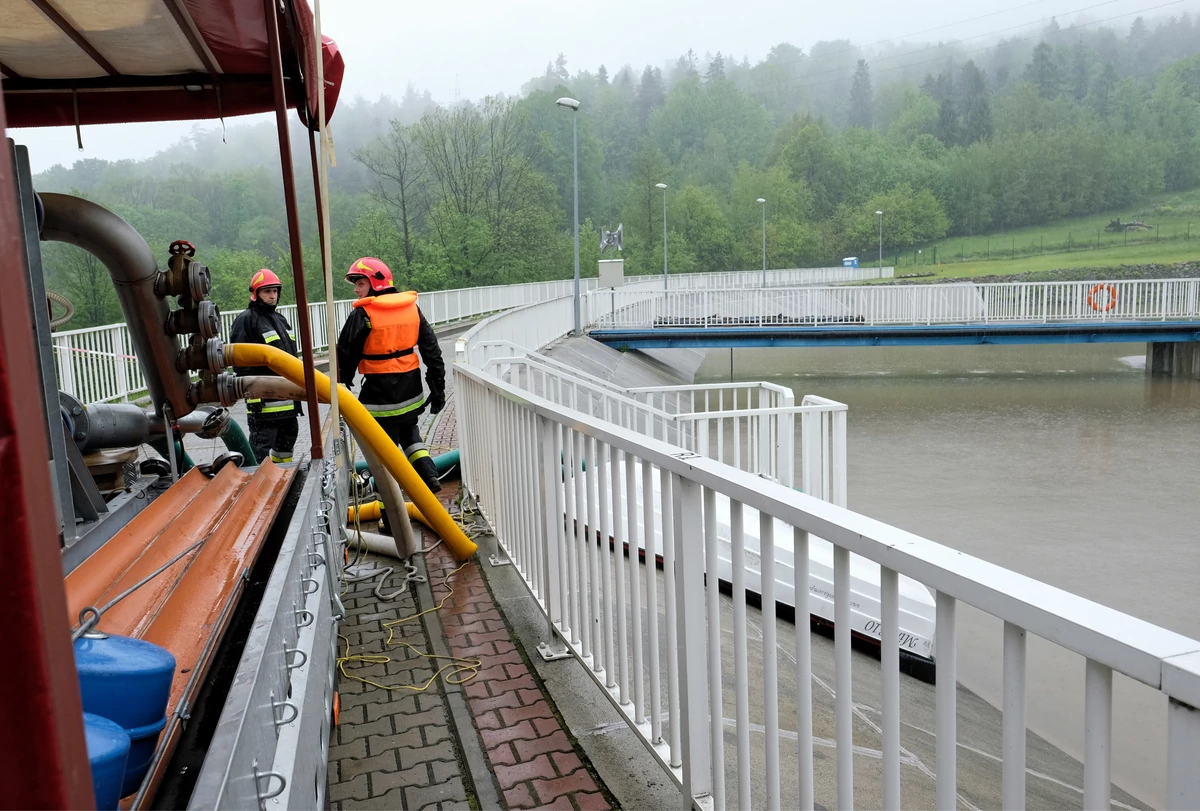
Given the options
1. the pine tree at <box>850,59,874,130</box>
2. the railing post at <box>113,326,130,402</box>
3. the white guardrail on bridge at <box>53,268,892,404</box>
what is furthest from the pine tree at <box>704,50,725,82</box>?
the railing post at <box>113,326,130,402</box>

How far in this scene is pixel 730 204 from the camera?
12638 cm

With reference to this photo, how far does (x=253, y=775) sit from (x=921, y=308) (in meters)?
28.4

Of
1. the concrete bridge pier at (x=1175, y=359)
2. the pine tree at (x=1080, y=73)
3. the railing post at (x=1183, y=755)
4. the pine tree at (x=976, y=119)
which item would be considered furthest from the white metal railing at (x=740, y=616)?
the pine tree at (x=1080, y=73)

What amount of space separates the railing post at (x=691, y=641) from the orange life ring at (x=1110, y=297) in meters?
28.7

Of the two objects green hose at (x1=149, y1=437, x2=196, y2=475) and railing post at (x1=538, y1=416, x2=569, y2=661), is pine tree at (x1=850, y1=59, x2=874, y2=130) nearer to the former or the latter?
green hose at (x1=149, y1=437, x2=196, y2=475)

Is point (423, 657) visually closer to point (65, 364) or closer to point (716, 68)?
point (65, 364)

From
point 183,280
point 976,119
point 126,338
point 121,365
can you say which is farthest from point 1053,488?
point 976,119

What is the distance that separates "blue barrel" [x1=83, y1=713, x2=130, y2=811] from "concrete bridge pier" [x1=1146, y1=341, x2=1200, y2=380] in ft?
110

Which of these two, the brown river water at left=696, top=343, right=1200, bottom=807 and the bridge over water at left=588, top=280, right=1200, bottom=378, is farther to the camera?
the bridge over water at left=588, top=280, right=1200, bottom=378

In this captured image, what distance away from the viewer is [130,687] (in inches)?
63.6

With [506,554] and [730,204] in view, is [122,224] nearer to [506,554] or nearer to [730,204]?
[506,554]

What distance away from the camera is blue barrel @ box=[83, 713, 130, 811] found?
129 centimetres

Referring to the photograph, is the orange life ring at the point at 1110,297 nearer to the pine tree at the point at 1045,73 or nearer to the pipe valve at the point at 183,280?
the pipe valve at the point at 183,280

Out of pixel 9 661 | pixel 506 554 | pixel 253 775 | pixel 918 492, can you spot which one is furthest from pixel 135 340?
pixel 918 492
